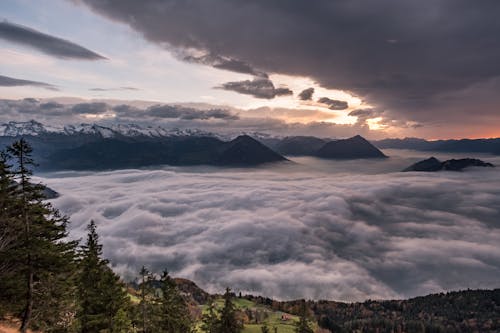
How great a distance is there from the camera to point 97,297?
3231 cm

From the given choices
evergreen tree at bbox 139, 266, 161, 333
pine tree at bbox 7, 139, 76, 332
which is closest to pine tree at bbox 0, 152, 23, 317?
pine tree at bbox 7, 139, 76, 332

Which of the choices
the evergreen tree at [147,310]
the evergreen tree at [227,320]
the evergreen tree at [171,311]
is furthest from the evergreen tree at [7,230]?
the evergreen tree at [227,320]

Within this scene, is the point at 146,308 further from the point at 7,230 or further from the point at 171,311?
the point at 7,230

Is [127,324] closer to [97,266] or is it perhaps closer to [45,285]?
[97,266]

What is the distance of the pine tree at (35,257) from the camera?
26859 mm

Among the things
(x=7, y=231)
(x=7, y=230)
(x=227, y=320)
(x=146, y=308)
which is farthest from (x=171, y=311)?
(x=7, y=230)

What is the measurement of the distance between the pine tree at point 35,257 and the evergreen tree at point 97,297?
163 centimetres

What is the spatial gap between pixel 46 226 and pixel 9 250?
369cm

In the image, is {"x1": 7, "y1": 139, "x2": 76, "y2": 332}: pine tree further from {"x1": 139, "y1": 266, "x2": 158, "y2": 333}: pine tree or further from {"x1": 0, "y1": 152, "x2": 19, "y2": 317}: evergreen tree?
{"x1": 139, "y1": 266, "x2": 158, "y2": 333}: pine tree

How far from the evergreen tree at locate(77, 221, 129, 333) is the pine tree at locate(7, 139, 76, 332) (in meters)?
1.63

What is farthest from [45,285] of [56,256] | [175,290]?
[175,290]

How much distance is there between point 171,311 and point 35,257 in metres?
25.3

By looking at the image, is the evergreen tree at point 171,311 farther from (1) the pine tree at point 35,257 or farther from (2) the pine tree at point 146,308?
(1) the pine tree at point 35,257

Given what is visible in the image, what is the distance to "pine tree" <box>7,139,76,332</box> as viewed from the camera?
26859 millimetres
